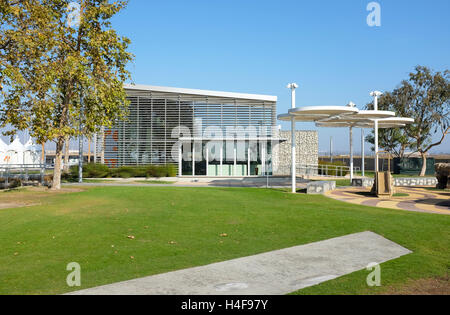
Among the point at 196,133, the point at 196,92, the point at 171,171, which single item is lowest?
the point at 171,171

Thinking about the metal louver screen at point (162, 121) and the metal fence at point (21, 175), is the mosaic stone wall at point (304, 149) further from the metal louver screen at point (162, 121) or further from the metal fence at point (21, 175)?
the metal fence at point (21, 175)

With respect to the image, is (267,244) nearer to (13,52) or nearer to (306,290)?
(306,290)

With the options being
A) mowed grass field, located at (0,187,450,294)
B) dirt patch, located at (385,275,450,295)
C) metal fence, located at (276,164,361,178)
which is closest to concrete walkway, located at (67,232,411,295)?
mowed grass field, located at (0,187,450,294)

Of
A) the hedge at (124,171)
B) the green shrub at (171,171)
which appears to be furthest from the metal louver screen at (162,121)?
the hedge at (124,171)

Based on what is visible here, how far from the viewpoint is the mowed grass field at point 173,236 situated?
18.0ft

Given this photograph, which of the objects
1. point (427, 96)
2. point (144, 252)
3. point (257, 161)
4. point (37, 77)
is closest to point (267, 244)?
point (144, 252)

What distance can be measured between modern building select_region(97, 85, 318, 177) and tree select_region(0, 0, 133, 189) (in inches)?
553

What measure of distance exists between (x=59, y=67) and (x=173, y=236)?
10522 millimetres

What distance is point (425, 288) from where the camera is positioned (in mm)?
4949

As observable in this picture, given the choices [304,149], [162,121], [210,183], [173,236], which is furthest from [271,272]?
[304,149]

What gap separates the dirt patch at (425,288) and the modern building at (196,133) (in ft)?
86.1

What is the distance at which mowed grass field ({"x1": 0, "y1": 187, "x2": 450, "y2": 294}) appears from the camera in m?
5.49

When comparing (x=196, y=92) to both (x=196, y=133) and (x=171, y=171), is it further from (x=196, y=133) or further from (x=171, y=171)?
(x=171, y=171)

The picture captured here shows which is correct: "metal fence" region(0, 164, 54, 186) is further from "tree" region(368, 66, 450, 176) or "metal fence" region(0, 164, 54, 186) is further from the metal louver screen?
"tree" region(368, 66, 450, 176)
